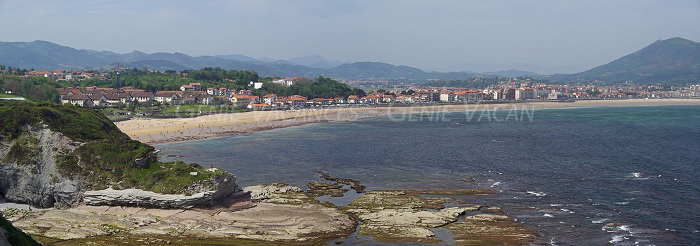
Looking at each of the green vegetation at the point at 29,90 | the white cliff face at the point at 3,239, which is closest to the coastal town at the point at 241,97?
the green vegetation at the point at 29,90

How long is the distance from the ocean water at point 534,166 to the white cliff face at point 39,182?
38.8 ft

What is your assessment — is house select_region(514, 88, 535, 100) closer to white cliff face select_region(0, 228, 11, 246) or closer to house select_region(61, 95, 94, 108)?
house select_region(61, 95, 94, 108)

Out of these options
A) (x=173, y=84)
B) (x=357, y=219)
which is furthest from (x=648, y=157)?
Result: (x=173, y=84)

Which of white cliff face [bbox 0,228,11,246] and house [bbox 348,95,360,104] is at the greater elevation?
house [bbox 348,95,360,104]

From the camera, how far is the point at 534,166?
151 feet

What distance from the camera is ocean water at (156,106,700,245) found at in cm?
2908

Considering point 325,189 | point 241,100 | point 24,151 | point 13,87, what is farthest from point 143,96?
point 325,189

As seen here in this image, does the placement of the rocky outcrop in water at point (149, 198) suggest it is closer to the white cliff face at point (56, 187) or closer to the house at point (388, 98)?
the white cliff face at point (56, 187)

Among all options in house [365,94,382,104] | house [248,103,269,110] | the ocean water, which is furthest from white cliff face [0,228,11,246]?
house [365,94,382,104]

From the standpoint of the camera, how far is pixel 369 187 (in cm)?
3762

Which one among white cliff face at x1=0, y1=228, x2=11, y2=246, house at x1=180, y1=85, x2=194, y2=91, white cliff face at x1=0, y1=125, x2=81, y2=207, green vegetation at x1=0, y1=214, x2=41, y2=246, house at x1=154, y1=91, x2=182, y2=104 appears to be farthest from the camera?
house at x1=180, y1=85, x2=194, y2=91

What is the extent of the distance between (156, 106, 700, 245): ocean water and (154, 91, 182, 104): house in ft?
117

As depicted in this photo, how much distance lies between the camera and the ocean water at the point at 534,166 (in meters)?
29.1

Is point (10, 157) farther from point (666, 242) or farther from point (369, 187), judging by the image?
point (666, 242)
